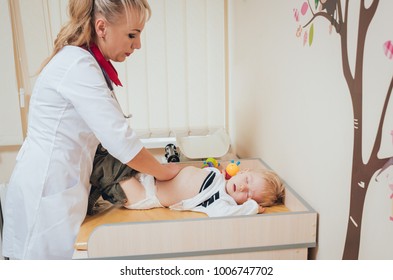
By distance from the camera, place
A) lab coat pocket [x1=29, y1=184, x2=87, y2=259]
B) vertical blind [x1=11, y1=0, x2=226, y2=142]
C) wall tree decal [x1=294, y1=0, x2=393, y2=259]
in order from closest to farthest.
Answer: wall tree decal [x1=294, y1=0, x2=393, y2=259] < lab coat pocket [x1=29, y1=184, x2=87, y2=259] < vertical blind [x1=11, y1=0, x2=226, y2=142]

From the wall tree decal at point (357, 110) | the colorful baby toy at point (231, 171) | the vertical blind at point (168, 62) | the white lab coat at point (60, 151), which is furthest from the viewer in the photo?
the vertical blind at point (168, 62)

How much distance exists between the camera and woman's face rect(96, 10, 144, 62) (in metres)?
1.33

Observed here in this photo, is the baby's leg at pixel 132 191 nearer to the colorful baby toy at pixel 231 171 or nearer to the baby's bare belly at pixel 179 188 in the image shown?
the baby's bare belly at pixel 179 188

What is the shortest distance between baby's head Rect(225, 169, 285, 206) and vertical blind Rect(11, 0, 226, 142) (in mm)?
1013

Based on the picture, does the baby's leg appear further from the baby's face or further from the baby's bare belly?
the baby's face

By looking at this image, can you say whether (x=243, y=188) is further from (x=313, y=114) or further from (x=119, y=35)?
(x=119, y=35)

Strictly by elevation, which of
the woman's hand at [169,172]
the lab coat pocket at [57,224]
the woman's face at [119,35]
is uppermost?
the woman's face at [119,35]

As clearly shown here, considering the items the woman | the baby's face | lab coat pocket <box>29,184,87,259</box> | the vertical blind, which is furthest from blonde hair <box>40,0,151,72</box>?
the vertical blind

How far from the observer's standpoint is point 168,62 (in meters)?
2.54

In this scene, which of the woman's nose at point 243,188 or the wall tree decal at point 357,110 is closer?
the wall tree decal at point 357,110

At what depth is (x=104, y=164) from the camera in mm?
1568

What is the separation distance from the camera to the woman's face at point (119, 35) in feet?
4.35

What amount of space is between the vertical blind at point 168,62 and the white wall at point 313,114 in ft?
1.18

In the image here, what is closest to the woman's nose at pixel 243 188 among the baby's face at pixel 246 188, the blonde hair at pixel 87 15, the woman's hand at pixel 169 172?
the baby's face at pixel 246 188
